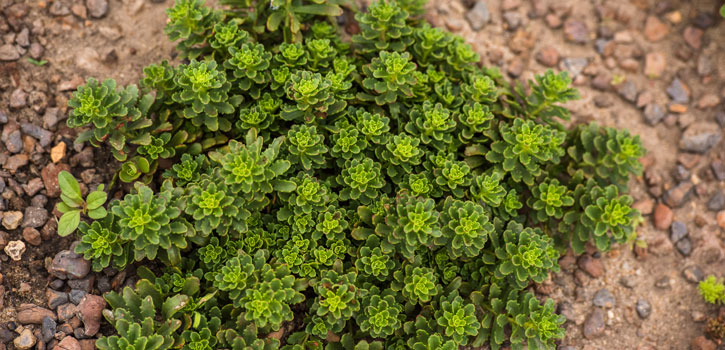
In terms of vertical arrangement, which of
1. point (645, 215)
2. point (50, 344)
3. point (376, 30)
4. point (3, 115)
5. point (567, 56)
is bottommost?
point (645, 215)

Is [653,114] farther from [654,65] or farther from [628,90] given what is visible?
[654,65]

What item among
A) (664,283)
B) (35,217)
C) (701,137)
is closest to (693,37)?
(701,137)

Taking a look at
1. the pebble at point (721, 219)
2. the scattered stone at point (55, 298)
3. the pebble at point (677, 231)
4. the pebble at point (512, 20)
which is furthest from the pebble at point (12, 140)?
the pebble at point (721, 219)

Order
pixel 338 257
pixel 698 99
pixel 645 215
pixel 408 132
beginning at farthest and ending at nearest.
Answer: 1. pixel 698 99
2. pixel 645 215
3. pixel 408 132
4. pixel 338 257

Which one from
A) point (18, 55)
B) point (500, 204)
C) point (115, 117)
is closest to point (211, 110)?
point (115, 117)

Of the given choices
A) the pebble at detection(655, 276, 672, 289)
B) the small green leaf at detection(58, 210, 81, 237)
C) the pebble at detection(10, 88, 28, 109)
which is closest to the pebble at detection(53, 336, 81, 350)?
the small green leaf at detection(58, 210, 81, 237)

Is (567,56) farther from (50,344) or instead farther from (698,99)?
(50,344)
